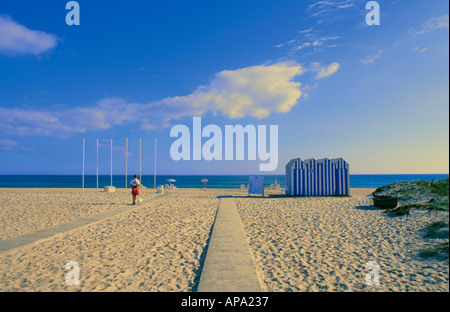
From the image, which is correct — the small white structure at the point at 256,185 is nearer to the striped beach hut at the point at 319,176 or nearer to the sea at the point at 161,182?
the striped beach hut at the point at 319,176

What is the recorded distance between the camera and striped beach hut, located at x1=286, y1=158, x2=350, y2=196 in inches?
711

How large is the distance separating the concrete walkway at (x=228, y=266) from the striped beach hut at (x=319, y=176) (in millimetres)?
12039

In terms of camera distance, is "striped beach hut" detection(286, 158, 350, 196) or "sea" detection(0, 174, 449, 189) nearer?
"striped beach hut" detection(286, 158, 350, 196)

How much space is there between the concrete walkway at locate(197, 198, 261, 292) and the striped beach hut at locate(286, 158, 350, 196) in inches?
474

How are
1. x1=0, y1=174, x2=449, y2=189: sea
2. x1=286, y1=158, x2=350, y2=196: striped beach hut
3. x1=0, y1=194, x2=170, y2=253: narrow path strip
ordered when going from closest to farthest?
1. x1=0, y1=194, x2=170, y2=253: narrow path strip
2. x1=286, y1=158, x2=350, y2=196: striped beach hut
3. x1=0, y1=174, x2=449, y2=189: sea

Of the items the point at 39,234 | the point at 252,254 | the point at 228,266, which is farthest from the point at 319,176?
the point at 39,234

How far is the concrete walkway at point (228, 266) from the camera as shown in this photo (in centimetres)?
376

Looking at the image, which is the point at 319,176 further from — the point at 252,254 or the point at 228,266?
the point at 228,266

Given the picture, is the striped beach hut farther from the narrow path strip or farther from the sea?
the narrow path strip

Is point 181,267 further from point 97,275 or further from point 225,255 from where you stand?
point 97,275

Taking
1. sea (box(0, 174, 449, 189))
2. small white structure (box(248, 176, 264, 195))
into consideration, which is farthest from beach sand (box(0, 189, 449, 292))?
sea (box(0, 174, 449, 189))

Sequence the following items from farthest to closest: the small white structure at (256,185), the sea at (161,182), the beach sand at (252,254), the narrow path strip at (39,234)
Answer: the sea at (161,182), the small white structure at (256,185), the narrow path strip at (39,234), the beach sand at (252,254)

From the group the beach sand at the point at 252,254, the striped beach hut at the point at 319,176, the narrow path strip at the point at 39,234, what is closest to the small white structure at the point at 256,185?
the striped beach hut at the point at 319,176

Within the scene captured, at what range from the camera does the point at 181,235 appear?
280 inches
